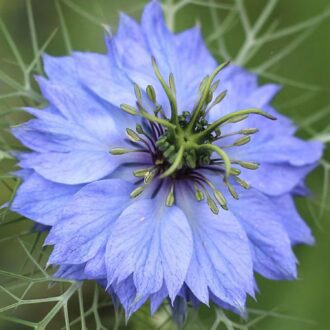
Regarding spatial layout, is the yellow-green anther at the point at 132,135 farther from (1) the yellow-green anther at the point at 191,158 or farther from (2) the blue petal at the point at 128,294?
(2) the blue petal at the point at 128,294

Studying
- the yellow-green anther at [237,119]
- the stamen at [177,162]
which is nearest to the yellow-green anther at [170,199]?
the stamen at [177,162]

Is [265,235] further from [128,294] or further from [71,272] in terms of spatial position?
Answer: [71,272]

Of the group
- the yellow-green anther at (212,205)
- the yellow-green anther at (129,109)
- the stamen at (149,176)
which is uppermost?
the yellow-green anther at (129,109)

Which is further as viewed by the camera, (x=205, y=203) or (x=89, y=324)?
(x=89, y=324)

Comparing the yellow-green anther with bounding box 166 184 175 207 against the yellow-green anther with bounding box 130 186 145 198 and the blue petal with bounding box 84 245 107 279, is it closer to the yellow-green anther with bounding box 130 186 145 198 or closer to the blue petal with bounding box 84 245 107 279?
the yellow-green anther with bounding box 130 186 145 198

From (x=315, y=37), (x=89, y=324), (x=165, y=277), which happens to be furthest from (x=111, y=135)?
(x=315, y=37)

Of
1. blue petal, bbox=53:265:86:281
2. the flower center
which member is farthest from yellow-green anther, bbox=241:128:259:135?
blue petal, bbox=53:265:86:281

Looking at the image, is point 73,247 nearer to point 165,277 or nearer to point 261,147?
point 165,277
